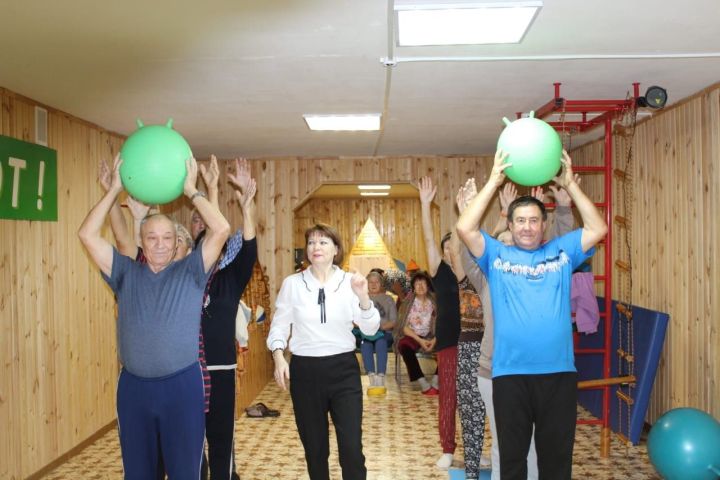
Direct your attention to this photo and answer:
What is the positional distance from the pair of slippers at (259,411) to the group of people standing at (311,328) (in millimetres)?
2434

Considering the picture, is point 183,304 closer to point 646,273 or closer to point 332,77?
point 332,77

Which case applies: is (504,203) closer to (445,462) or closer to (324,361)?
(324,361)

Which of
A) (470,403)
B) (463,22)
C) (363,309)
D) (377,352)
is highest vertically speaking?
(463,22)

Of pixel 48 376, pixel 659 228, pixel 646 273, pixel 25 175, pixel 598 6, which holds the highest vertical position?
pixel 598 6

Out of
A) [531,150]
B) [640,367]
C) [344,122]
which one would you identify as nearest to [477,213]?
[531,150]

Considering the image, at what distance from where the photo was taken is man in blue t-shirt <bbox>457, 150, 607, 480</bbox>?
8.54 ft

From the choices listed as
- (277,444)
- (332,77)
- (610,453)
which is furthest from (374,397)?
(332,77)

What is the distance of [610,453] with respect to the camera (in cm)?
454

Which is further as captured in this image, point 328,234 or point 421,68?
point 421,68

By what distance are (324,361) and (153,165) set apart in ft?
3.58

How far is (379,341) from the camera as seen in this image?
281 inches

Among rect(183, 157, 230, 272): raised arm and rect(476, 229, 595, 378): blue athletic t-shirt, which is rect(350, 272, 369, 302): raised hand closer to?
rect(476, 229, 595, 378): blue athletic t-shirt

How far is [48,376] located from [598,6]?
12.7 ft

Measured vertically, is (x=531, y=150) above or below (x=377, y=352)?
above
